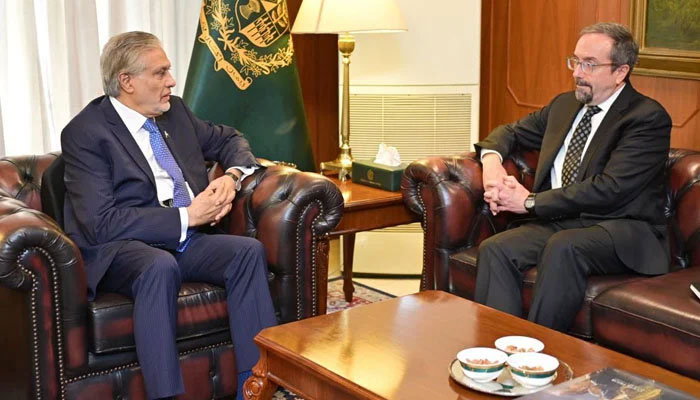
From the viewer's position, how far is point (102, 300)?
296cm

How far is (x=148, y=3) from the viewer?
4484 millimetres

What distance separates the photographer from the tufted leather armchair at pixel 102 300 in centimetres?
279

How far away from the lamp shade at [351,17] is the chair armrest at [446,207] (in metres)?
0.74

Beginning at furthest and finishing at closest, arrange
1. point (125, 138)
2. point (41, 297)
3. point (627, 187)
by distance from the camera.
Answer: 1. point (627, 187)
2. point (125, 138)
3. point (41, 297)

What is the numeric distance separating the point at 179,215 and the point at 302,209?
0.45 meters

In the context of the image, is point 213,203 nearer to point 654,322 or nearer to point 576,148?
point 576,148

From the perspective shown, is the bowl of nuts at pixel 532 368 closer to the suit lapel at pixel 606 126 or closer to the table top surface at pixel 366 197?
the suit lapel at pixel 606 126

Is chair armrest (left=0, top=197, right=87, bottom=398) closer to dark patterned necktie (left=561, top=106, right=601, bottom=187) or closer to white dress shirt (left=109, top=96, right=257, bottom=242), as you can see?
white dress shirt (left=109, top=96, right=257, bottom=242)

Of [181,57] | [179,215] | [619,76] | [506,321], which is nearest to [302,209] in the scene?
[179,215]

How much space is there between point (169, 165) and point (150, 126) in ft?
0.52

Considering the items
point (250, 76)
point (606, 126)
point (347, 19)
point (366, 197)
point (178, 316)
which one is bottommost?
point (178, 316)

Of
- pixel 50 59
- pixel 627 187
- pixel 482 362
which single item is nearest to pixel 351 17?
pixel 50 59

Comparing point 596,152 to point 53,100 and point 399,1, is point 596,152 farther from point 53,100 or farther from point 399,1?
point 53,100

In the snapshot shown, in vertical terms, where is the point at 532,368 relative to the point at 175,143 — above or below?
below
